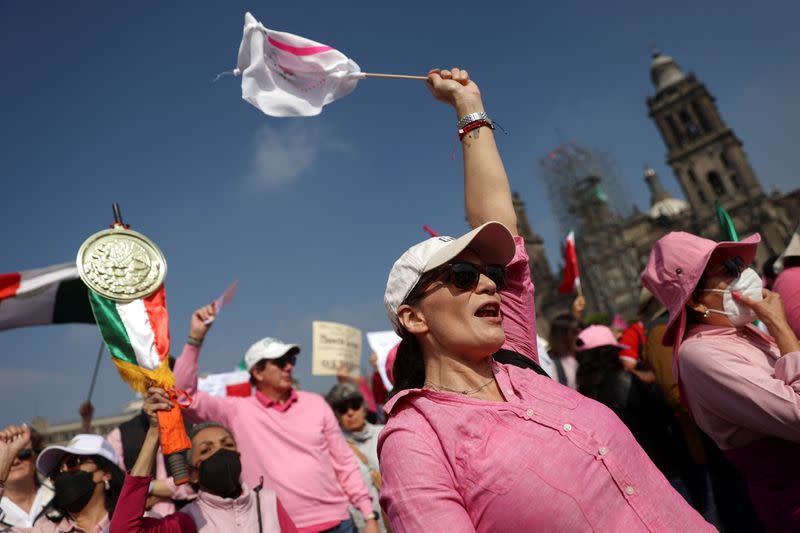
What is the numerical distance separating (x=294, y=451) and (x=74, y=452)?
1.54 meters

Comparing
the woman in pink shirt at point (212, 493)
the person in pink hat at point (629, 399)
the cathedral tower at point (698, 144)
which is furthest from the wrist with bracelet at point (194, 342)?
the cathedral tower at point (698, 144)

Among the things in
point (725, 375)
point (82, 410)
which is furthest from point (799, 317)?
point (82, 410)

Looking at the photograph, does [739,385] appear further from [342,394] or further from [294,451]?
[342,394]

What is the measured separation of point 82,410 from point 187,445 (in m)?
3.80

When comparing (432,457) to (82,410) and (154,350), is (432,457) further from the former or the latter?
(82,410)

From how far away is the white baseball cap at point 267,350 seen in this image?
16.3ft

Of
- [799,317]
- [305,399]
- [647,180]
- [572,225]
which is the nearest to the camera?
[799,317]

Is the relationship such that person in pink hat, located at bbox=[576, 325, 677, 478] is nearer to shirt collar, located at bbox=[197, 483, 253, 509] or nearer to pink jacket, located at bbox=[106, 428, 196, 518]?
shirt collar, located at bbox=[197, 483, 253, 509]

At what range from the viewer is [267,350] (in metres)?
5.02

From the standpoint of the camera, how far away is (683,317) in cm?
294

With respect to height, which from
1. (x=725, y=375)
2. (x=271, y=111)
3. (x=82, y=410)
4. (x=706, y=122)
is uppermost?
(x=706, y=122)

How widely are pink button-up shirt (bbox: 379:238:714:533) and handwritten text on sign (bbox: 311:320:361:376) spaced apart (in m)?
6.62

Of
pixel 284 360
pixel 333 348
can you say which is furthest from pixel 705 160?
pixel 284 360

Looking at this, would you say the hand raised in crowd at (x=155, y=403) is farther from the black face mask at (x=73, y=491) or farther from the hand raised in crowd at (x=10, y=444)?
the hand raised in crowd at (x=10, y=444)
